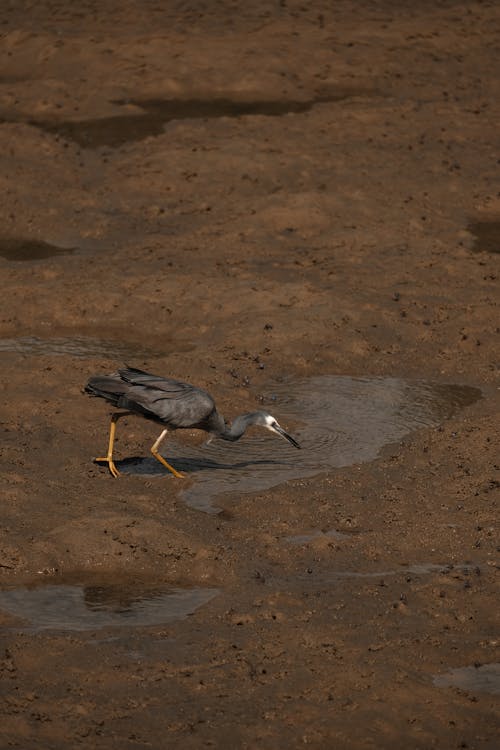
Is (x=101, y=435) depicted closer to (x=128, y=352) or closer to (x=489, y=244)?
(x=128, y=352)

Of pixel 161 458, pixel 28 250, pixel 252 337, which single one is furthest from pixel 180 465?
pixel 28 250

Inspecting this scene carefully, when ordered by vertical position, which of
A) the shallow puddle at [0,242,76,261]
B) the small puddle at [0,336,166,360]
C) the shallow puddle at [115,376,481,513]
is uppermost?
the shallow puddle at [115,376,481,513]

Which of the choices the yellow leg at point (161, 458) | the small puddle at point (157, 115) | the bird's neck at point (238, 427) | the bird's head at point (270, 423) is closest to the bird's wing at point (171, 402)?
the yellow leg at point (161, 458)

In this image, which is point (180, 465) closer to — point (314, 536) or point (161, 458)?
point (161, 458)

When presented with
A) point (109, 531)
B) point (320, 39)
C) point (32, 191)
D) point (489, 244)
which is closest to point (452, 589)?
point (109, 531)

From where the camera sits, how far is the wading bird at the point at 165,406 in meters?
12.1

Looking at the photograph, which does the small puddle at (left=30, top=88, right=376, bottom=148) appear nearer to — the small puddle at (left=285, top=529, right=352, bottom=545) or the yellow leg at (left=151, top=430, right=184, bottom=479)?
the yellow leg at (left=151, top=430, right=184, bottom=479)

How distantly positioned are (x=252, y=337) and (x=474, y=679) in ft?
23.1

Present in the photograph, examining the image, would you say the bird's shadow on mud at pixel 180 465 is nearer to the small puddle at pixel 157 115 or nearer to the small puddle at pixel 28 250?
the small puddle at pixel 28 250

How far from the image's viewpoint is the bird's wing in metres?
12.1

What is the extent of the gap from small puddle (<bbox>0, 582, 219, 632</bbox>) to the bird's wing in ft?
Result: 7.20

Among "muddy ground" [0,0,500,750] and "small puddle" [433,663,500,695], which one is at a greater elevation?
"small puddle" [433,663,500,695]

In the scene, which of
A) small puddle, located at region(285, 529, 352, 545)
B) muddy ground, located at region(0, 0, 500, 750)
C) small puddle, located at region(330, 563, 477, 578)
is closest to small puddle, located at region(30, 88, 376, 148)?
muddy ground, located at region(0, 0, 500, 750)

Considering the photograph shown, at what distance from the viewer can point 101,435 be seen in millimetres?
13156
